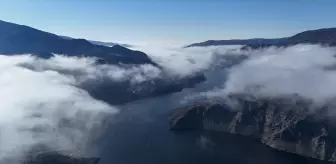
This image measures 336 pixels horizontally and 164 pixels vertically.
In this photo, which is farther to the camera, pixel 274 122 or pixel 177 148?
pixel 274 122

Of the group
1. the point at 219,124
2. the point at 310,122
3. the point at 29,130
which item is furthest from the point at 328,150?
the point at 29,130

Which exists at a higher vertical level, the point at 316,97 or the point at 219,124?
the point at 316,97

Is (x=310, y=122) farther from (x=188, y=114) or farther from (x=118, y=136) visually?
(x=118, y=136)

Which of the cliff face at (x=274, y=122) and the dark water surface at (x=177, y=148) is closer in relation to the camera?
the dark water surface at (x=177, y=148)

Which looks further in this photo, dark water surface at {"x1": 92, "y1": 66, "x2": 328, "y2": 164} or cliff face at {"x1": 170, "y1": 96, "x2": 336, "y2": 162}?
cliff face at {"x1": 170, "y1": 96, "x2": 336, "y2": 162}

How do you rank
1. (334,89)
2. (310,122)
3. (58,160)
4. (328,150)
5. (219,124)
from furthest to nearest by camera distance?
(334,89) < (219,124) < (310,122) < (328,150) < (58,160)

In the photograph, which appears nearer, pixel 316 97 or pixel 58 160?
pixel 58 160

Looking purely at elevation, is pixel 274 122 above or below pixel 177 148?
above

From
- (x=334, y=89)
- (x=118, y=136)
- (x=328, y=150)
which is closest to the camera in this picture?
(x=328, y=150)
